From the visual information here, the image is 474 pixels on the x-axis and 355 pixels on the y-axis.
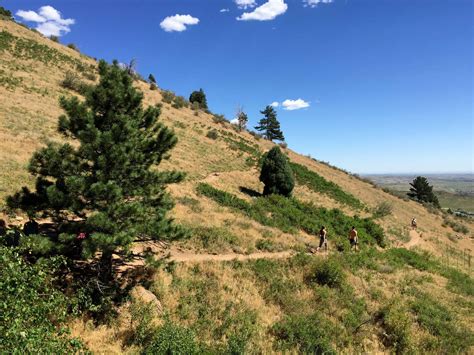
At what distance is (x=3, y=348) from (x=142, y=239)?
19.5 ft

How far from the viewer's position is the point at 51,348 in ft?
17.7

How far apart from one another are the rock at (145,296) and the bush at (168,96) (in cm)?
4152

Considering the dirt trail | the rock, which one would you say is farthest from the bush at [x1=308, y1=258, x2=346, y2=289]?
the rock

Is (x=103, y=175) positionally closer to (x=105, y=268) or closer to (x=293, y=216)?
(x=105, y=268)

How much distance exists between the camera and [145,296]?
38.3ft

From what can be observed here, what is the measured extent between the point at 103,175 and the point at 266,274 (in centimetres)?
871

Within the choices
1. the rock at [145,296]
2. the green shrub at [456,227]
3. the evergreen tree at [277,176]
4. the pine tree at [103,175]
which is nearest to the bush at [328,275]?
the rock at [145,296]

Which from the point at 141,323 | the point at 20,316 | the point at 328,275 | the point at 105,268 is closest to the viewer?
the point at 20,316

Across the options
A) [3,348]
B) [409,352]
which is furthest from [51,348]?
[409,352]

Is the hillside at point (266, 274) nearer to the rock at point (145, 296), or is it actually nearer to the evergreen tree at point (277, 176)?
the rock at point (145, 296)

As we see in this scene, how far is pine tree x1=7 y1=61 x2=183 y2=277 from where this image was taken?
9133 millimetres

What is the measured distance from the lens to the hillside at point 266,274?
38.1 ft

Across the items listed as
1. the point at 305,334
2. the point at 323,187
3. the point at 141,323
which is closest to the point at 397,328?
the point at 305,334

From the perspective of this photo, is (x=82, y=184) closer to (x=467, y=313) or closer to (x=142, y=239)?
(x=142, y=239)
